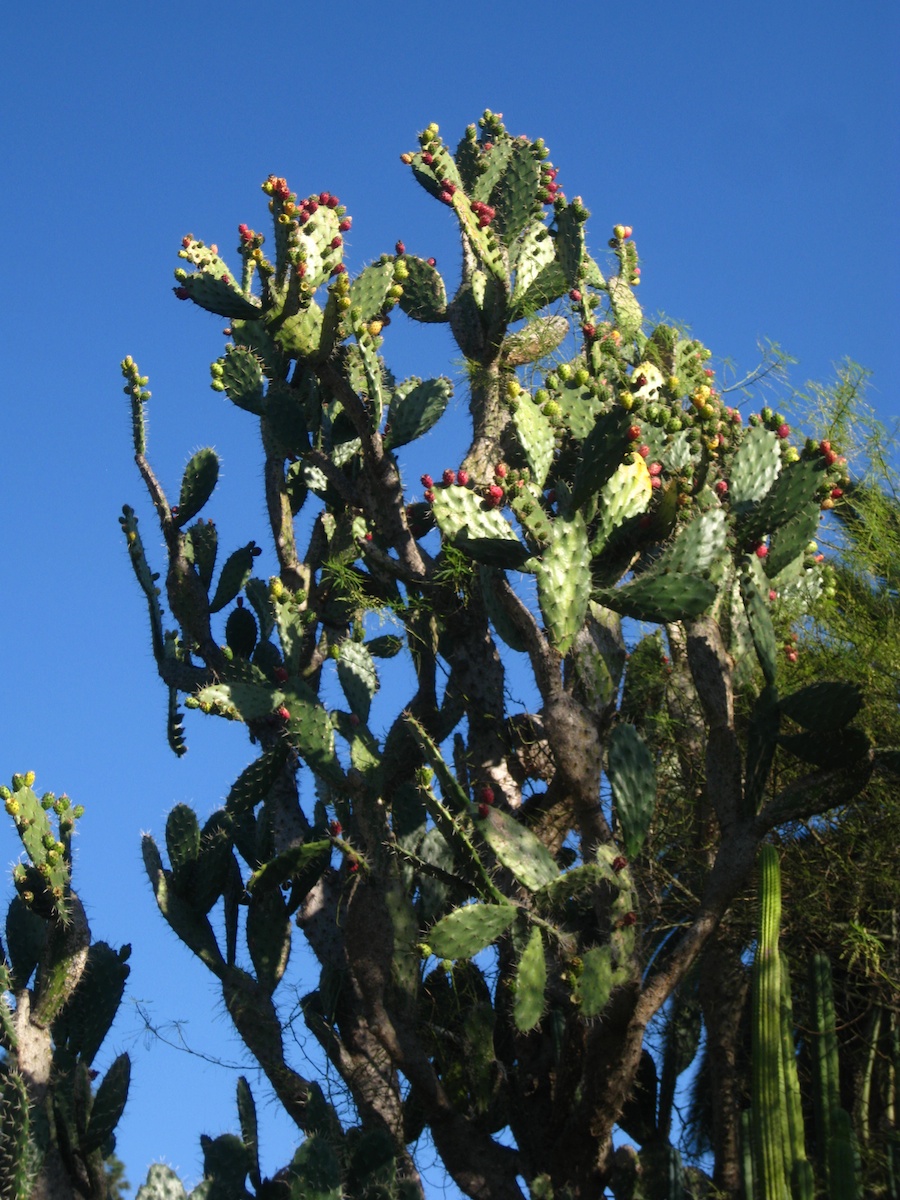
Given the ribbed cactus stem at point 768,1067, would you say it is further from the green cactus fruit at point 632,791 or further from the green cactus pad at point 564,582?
the green cactus pad at point 564,582

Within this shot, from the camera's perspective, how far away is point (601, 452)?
4.41 metres

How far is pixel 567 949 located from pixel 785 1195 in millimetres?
891

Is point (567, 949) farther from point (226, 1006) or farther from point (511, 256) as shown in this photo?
point (511, 256)

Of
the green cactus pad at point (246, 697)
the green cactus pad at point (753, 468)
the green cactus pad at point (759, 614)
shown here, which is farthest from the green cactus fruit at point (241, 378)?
the green cactus pad at point (759, 614)

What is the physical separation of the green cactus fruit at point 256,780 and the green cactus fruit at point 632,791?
1.13m

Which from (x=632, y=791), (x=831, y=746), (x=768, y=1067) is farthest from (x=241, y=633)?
(x=768, y=1067)

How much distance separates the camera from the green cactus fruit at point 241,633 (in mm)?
5715

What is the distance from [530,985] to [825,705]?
1.15 m

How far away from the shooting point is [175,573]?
227 inches

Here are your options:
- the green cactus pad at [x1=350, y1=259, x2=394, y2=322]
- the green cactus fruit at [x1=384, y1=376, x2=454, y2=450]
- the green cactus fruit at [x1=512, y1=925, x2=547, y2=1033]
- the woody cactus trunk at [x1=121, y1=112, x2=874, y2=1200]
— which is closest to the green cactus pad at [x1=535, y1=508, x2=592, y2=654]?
the woody cactus trunk at [x1=121, y1=112, x2=874, y2=1200]

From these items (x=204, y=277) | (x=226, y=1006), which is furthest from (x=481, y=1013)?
(x=204, y=277)

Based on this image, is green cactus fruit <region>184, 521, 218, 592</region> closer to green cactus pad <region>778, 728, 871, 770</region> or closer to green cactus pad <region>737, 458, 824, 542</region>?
green cactus pad <region>737, 458, 824, 542</region>

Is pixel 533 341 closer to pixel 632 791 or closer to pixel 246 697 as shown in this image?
pixel 246 697

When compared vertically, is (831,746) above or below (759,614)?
below
